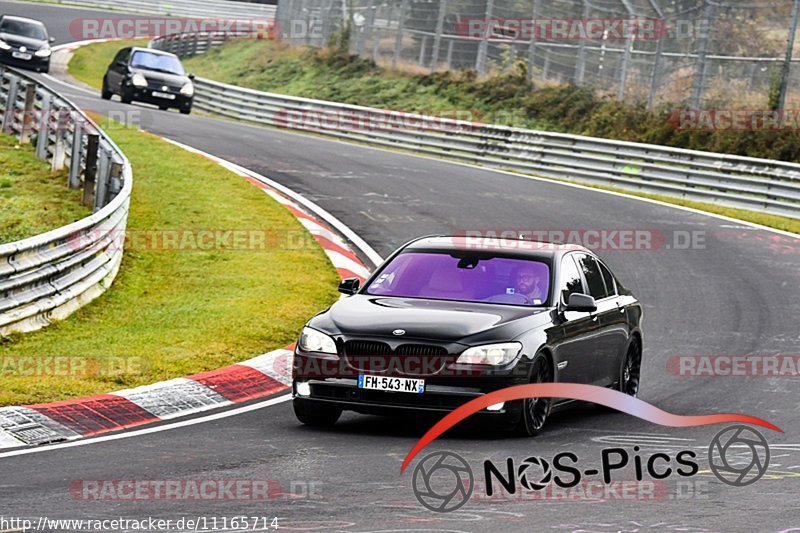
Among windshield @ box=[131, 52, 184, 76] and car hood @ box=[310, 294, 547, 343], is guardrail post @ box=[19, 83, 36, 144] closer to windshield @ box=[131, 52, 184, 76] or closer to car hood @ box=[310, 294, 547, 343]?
windshield @ box=[131, 52, 184, 76]

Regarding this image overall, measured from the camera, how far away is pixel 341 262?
1833 cm

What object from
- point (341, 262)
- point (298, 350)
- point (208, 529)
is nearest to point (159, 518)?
point (208, 529)

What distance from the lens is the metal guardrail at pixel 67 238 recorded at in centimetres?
1341

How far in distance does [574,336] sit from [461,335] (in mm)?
1366

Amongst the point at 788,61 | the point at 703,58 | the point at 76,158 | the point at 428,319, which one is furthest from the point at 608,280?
the point at 703,58

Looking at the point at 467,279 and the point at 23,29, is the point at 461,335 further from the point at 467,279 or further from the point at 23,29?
the point at 23,29

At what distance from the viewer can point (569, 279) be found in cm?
1142

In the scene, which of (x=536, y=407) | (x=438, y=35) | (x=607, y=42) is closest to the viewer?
(x=536, y=407)

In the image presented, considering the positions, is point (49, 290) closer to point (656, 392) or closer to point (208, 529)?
point (656, 392)

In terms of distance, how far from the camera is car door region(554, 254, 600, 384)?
10.7 m

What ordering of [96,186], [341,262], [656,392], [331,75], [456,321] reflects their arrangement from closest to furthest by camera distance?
[456,321] → [656,392] → [341,262] → [96,186] → [331,75]

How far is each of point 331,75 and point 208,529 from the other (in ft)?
132

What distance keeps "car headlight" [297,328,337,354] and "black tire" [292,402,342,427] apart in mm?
397

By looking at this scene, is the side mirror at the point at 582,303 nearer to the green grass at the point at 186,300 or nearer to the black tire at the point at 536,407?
the black tire at the point at 536,407
